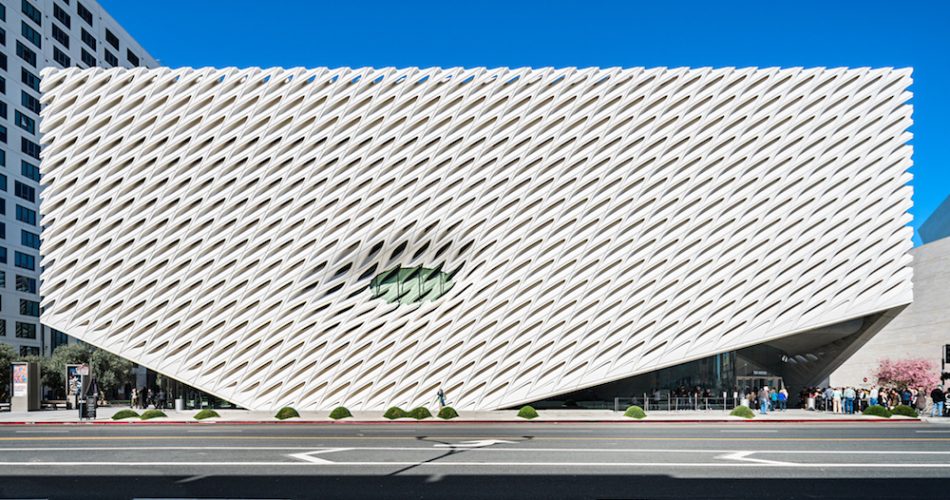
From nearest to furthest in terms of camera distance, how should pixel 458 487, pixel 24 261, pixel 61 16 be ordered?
pixel 458 487, pixel 24 261, pixel 61 16

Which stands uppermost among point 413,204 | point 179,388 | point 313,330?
point 413,204

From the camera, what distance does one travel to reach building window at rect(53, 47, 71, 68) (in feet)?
278

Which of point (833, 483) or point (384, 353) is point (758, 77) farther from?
point (833, 483)

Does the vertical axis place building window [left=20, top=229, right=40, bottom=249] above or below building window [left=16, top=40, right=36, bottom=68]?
below

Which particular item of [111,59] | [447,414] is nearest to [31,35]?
[111,59]

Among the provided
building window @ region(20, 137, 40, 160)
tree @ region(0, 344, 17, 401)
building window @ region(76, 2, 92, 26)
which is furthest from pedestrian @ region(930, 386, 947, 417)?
building window @ region(76, 2, 92, 26)

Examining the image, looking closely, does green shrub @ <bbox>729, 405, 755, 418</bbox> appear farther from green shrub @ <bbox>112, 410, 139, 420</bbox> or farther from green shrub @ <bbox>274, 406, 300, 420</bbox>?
green shrub @ <bbox>112, 410, 139, 420</bbox>

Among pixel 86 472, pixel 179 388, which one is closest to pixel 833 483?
pixel 86 472

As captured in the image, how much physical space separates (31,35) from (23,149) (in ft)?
36.2

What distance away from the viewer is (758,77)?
3931cm

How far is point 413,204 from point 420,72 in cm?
642

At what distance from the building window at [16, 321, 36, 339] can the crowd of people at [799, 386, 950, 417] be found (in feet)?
219

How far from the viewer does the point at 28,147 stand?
79750mm

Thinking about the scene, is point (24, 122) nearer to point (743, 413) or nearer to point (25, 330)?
point (25, 330)
